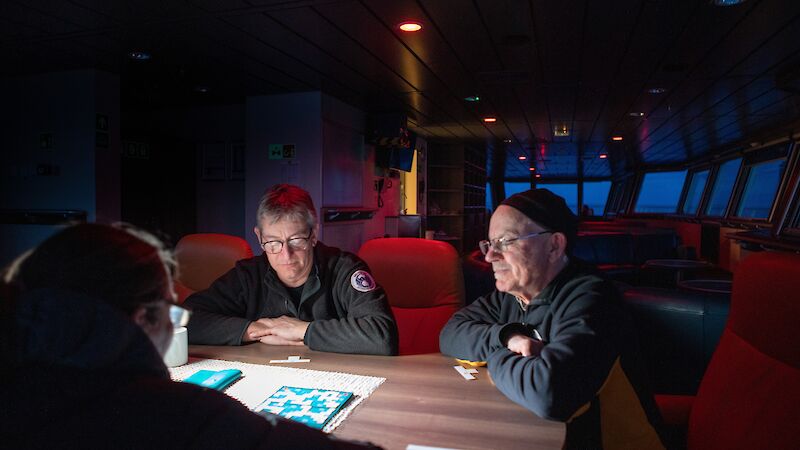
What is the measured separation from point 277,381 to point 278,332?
47 centimetres

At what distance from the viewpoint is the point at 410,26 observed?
3797 mm

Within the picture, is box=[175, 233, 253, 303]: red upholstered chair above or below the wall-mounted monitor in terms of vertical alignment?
below

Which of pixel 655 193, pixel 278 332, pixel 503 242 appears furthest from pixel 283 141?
pixel 655 193

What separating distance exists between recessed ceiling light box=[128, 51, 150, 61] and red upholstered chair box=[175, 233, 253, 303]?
7.78 feet

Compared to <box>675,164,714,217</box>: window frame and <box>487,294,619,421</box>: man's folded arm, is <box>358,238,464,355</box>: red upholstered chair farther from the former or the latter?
<box>675,164,714,217</box>: window frame

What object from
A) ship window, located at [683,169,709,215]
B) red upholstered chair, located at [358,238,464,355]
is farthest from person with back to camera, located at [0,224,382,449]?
ship window, located at [683,169,709,215]

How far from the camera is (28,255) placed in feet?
1.78

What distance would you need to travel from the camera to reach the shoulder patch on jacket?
80.9 inches

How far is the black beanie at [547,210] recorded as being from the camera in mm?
1623

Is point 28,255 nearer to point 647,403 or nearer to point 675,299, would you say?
point 647,403

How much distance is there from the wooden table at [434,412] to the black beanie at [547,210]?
0.50 m

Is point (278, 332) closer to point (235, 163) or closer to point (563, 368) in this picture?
point (563, 368)

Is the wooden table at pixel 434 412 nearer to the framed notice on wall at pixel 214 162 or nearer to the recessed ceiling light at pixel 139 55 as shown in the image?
the recessed ceiling light at pixel 139 55

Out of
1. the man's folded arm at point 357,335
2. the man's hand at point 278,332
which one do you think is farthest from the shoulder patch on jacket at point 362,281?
the man's hand at point 278,332
